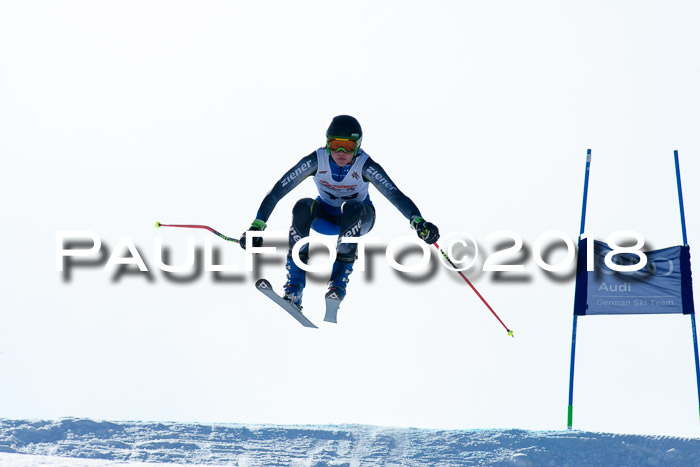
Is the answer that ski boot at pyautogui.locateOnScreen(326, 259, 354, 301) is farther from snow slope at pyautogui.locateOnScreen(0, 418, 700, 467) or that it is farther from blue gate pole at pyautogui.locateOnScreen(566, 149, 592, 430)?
blue gate pole at pyautogui.locateOnScreen(566, 149, 592, 430)

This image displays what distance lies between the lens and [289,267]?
11312 mm

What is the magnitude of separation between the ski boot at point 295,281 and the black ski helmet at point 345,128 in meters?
1.30

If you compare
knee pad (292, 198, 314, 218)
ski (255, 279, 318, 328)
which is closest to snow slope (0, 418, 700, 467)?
ski (255, 279, 318, 328)

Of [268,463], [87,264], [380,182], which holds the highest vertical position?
[380,182]

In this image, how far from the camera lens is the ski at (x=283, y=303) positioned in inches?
420

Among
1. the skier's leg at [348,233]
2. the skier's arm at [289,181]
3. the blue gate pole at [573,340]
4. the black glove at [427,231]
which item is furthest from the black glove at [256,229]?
the blue gate pole at [573,340]

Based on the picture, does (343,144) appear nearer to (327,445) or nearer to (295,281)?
(295,281)

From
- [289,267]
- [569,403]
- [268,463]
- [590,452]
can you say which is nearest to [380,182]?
[289,267]

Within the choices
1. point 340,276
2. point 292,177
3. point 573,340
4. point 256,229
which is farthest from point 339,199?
point 573,340

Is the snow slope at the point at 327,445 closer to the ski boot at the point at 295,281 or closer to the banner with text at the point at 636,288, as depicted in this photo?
the ski boot at the point at 295,281

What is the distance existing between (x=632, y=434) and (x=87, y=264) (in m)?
6.73

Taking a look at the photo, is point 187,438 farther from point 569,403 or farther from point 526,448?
point 569,403

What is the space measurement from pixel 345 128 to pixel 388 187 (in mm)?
738

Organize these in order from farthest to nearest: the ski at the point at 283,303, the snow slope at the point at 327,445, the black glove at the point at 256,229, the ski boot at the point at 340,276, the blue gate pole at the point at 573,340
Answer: the blue gate pole at the point at 573,340
the snow slope at the point at 327,445
the ski boot at the point at 340,276
the black glove at the point at 256,229
the ski at the point at 283,303
